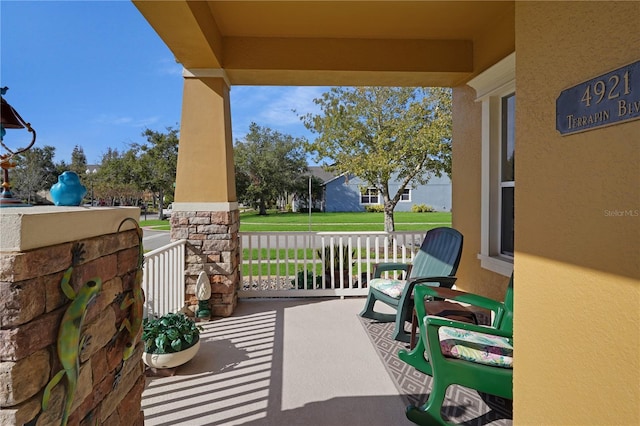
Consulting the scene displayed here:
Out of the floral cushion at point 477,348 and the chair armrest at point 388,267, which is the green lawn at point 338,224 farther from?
the floral cushion at point 477,348

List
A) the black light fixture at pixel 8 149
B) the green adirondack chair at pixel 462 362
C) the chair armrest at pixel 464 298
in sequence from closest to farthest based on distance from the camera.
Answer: the black light fixture at pixel 8 149 < the green adirondack chair at pixel 462 362 < the chair armrest at pixel 464 298

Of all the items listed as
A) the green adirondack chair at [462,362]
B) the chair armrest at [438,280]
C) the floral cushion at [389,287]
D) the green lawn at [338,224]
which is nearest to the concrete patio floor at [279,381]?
the green adirondack chair at [462,362]

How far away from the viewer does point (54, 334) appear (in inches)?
36.8

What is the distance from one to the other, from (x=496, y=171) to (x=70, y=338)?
3671mm

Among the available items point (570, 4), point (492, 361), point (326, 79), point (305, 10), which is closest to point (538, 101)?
point (570, 4)

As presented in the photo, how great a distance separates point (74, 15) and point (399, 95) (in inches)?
261

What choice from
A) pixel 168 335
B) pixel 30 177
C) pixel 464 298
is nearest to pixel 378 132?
pixel 464 298

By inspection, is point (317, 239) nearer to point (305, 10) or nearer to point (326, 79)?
point (326, 79)

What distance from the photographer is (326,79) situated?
4055 millimetres

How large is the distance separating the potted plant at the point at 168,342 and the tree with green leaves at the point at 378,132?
19.8 ft

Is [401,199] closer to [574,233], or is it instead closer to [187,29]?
[187,29]

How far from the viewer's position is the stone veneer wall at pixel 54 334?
0.82m

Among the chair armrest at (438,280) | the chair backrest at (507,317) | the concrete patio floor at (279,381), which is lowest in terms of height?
the concrete patio floor at (279,381)

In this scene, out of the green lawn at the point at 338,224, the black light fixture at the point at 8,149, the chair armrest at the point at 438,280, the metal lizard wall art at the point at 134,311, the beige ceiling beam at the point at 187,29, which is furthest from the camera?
the green lawn at the point at 338,224
